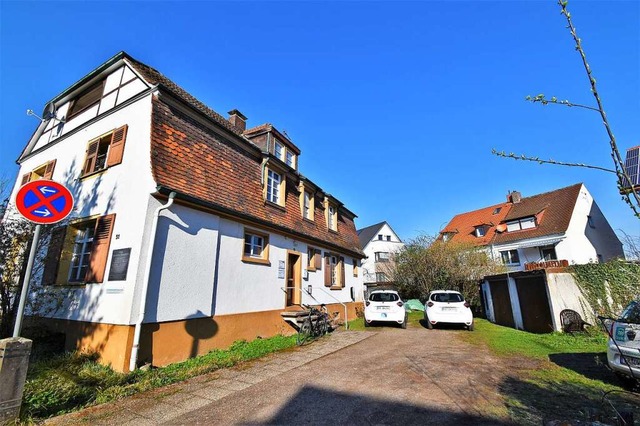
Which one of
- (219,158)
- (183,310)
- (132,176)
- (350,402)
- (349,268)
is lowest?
(350,402)

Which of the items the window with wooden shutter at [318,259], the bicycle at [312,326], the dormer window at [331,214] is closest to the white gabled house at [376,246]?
the dormer window at [331,214]

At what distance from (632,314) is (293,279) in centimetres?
1047

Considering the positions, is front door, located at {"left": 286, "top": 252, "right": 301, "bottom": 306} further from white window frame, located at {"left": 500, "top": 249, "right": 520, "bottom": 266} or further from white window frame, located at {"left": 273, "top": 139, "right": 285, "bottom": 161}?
white window frame, located at {"left": 500, "top": 249, "right": 520, "bottom": 266}

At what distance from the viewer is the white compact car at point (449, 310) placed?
12.5 metres

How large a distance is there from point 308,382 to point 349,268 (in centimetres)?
1338

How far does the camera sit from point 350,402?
4953 millimetres

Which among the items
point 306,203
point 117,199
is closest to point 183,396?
point 117,199

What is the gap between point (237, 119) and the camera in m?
15.9

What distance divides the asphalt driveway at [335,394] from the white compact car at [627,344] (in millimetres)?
1896

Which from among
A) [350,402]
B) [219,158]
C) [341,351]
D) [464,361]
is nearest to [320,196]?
[219,158]

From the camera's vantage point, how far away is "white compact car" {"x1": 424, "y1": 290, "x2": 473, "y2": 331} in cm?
1246

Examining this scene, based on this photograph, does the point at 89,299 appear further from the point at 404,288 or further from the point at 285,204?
the point at 404,288

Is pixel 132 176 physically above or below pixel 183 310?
above

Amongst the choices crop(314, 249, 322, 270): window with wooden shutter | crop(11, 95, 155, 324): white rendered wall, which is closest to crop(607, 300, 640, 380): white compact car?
crop(11, 95, 155, 324): white rendered wall
